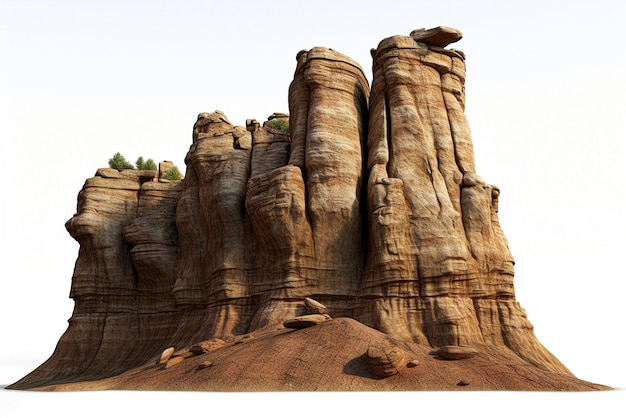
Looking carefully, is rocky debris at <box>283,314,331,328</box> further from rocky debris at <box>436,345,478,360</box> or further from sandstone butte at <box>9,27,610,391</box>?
rocky debris at <box>436,345,478,360</box>

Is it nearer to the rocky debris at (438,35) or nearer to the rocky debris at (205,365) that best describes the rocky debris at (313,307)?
the rocky debris at (205,365)

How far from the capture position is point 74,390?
27.2 metres

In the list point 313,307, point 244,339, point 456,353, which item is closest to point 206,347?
point 244,339

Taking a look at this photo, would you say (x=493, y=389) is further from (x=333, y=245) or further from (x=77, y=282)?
(x=77, y=282)

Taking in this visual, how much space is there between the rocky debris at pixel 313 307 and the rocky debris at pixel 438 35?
49.9 feet

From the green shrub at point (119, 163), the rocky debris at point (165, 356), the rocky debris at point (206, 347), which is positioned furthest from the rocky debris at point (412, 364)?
Answer: the green shrub at point (119, 163)

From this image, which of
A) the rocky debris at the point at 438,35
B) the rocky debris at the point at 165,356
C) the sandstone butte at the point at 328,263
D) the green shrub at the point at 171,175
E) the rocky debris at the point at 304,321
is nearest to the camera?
the sandstone butte at the point at 328,263

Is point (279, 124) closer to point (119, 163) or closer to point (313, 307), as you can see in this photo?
point (119, 163)

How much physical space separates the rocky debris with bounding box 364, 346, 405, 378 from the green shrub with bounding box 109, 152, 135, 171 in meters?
29.1

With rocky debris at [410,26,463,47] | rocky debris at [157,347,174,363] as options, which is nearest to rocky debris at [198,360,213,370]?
rocky debris at [157,347,174,363]

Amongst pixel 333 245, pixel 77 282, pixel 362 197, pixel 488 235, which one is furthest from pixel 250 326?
pixel 77 282

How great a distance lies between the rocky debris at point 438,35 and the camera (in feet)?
118

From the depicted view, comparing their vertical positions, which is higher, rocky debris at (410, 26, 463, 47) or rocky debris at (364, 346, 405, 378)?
rocky debris at (410, 26, 463, 47)

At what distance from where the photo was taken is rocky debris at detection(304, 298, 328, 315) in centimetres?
3056
